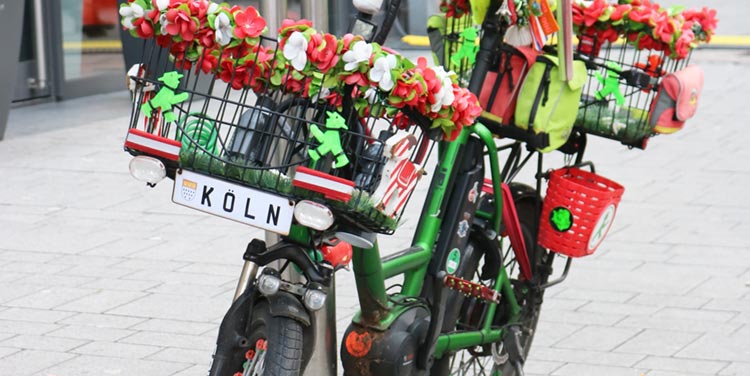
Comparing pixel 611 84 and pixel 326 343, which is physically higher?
pixel 611 84

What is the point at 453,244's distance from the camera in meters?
3.95

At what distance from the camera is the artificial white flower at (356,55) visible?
115 inches

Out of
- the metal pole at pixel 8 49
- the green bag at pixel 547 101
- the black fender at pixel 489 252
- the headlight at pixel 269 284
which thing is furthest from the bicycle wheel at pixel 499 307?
the metal pole at pixel 8 49

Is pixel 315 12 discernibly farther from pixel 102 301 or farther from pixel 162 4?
pixel 102 301

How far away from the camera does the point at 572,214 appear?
4383 millimetres

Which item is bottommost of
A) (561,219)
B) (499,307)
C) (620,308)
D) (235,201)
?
(620,308)

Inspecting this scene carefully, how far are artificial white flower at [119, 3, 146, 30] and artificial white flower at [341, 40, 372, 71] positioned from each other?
1.65 ft

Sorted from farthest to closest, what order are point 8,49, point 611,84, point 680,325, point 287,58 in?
point 8,49, point 680,325, point 611,84, point 287,58

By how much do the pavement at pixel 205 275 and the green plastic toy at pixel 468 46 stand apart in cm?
128

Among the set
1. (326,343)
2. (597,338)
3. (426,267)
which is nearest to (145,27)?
(326,343)

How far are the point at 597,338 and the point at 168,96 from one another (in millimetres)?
2726

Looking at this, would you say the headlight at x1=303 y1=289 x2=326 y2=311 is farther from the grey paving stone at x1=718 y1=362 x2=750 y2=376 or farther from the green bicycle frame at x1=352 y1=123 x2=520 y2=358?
the grey paving stone at x1=718 y1=362 x2=750 y2=376

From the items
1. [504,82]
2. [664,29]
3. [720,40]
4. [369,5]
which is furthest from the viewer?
[720,40]

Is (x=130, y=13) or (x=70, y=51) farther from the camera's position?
(x=70, y=51)
